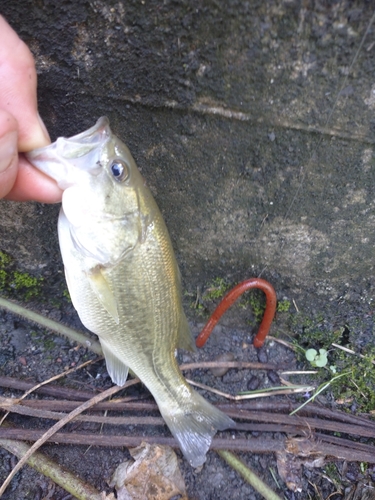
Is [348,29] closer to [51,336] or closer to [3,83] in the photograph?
[3,83]

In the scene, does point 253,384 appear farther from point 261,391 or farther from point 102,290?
point 102,290

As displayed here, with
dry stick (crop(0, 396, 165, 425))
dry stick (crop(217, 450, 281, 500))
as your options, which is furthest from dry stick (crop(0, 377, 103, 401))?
dry stick (crop(217, 450, 281, 500))

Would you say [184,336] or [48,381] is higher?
Result: [184,336]

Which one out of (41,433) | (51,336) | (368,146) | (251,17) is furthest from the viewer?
(51,336)

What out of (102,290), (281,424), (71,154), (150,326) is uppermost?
(71,154)

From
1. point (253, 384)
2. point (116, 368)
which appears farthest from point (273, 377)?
point (116, 368)

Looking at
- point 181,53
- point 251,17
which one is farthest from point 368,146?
point 181,53

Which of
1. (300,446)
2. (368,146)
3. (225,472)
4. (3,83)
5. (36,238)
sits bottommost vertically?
(225,472)
